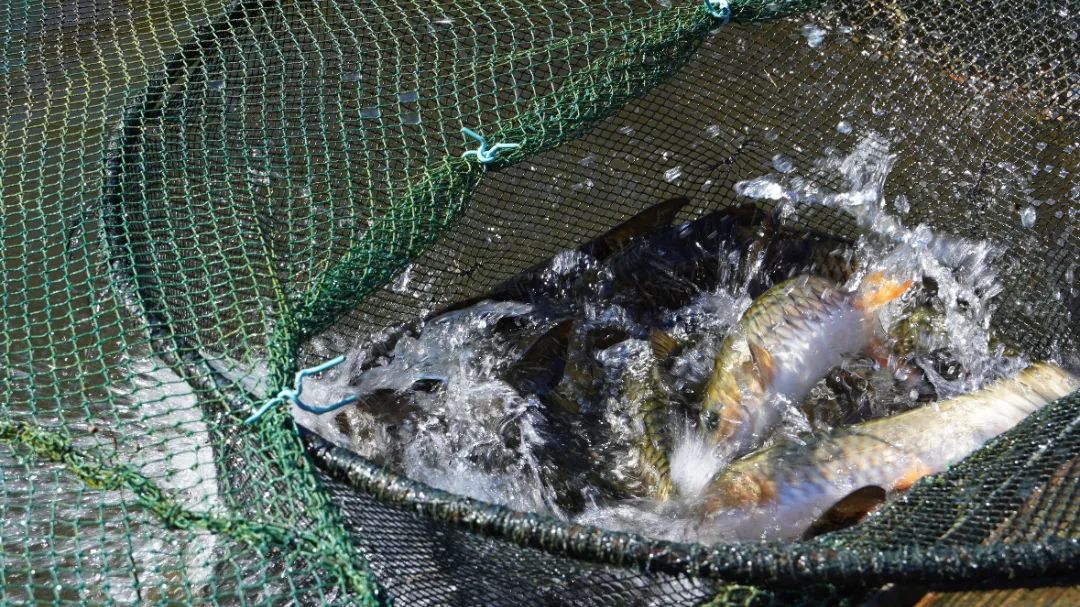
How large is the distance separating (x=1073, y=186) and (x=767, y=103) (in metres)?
1.15

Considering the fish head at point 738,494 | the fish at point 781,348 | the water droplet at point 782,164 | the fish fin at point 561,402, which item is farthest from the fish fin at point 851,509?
the water droplet at point 782,164

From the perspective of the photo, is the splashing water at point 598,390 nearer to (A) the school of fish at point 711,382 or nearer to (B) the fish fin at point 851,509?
(A) the school of fish at point 711,382

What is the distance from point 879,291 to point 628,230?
0.82m

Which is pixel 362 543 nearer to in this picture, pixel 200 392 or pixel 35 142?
pixel 200 392

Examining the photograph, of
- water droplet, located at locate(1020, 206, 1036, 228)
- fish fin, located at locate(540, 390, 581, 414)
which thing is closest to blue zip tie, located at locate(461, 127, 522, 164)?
fish fin, located at locate(540, 390, 581, 414)

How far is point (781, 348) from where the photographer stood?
2934 millimetres

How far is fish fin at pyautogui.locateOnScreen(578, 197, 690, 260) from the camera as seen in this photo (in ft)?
10.4

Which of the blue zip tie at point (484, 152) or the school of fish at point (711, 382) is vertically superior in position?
the blue zip tie at point (484, 152)

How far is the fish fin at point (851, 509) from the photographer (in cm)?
217

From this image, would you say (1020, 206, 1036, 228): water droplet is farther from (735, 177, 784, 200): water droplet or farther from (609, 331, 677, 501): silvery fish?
(609, 331, 677, 501): silvery fish

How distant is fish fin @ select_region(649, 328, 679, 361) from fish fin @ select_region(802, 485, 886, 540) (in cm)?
84

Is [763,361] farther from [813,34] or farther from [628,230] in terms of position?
[813,34]

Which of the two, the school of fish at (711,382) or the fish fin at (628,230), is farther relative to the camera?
the fish fin at (628,230)

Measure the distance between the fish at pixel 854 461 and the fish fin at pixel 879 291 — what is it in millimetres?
494
